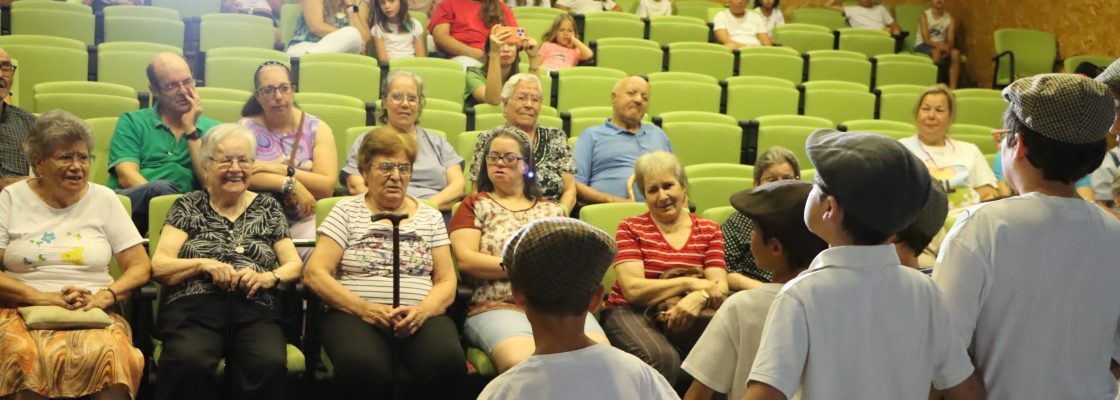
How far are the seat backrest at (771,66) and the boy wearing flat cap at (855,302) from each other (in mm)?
5673

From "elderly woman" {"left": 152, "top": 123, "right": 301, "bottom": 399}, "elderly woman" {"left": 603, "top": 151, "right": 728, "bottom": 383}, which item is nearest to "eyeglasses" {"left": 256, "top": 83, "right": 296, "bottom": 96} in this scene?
"elderly woman" {"left": 152, "top": 123, "right": 301, "bottom": 399}

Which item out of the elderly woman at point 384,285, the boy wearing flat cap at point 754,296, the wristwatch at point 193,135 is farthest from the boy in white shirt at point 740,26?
the boy wearing flat cap at point 754,296

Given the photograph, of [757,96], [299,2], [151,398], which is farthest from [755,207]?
[299,2]

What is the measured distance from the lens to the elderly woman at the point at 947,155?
5332mm

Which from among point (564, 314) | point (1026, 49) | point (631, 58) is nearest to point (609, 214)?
point (564, 314)

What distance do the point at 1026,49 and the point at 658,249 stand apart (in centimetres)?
562

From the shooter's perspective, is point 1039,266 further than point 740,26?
No

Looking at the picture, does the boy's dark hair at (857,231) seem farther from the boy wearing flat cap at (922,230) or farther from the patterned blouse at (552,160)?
the patterned blouse at (552,160)

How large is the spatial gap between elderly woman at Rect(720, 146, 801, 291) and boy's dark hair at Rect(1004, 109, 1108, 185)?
1943mm

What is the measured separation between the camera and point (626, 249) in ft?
12.7

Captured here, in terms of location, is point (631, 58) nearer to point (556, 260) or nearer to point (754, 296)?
point (754, 296)

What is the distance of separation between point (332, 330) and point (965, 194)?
3269 mm

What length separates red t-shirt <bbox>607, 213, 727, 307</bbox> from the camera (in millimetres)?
3902

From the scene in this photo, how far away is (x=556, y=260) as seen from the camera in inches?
65.6
